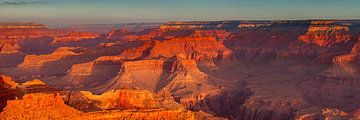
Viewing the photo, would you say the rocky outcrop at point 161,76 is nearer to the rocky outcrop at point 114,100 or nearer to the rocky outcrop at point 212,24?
the rocky outcrop at point 114,100

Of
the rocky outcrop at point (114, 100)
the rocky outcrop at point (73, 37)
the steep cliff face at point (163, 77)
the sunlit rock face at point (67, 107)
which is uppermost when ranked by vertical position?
the sunlit rock face at point (67, 107)

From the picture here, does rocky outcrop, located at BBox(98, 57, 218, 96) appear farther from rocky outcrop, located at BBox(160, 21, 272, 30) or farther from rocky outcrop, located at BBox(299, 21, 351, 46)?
rocky outcrop, located at BBox(160, 21, 272, 30)

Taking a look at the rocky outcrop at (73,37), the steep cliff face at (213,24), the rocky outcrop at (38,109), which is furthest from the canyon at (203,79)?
the steep cliff face at (213,24)

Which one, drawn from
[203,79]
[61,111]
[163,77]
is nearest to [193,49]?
[203,79]

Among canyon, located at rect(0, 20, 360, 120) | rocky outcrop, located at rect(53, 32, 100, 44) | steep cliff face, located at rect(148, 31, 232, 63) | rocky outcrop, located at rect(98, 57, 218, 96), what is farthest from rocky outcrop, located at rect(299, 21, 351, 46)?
rocky outcrop, located at rect(53, 32, 100, 44)

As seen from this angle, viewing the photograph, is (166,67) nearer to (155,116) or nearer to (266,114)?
(266,114)

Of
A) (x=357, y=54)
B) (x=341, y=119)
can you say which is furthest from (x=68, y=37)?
(x=341, y=119)

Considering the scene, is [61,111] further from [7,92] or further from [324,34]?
[324,34]
